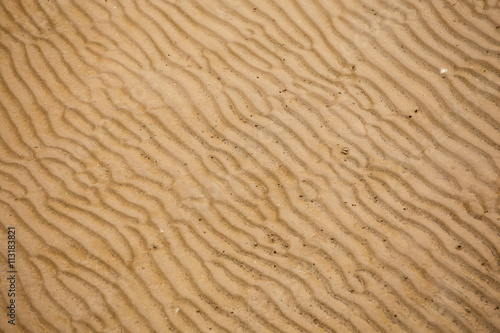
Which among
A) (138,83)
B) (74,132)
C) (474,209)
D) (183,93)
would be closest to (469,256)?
(474,209)

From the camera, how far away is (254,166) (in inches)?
134

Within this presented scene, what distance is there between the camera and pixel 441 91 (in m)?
3.40

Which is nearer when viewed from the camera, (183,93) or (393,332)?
(393,332)

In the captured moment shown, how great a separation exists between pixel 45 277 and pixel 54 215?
55cm

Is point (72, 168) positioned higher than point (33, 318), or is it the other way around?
point (72, 168)

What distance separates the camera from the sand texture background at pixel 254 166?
297 cm

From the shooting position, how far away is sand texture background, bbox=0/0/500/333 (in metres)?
2.97

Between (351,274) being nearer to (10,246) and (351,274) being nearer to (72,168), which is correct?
(72,168)

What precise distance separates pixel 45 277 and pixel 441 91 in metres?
3.98

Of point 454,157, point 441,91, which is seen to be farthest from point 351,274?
point 441,91

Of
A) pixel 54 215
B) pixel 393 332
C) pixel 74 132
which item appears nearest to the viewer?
pixel 393 332

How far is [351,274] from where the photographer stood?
300 centimetres

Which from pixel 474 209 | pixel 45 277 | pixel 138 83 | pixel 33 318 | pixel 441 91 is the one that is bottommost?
pixel 33 318

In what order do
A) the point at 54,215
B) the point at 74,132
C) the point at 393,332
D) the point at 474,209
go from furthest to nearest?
the point at 74,132, the point at 54,215, the point at 474,209, the point at 393,332
